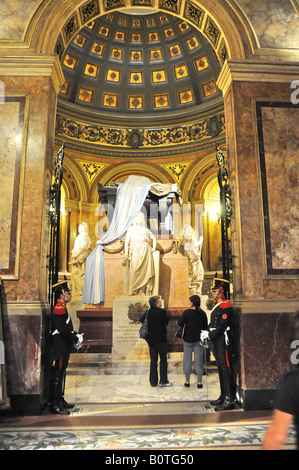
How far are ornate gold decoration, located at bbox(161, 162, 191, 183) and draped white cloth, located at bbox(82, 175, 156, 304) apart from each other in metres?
6.23

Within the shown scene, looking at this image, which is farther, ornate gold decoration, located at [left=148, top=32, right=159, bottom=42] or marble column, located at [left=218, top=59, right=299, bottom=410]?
ornate gold decoration, located at [left=148, top=32, right=159, bottom=42]

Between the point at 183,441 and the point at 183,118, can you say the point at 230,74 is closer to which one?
the point at 183,441

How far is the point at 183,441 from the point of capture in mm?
3785

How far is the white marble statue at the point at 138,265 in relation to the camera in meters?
8.22

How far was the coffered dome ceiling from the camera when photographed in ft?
51.0

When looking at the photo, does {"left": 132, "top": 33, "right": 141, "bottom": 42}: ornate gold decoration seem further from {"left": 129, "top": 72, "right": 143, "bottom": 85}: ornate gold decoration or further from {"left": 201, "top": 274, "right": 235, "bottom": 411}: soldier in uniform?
{"left": 201, "top": 274, "right": 235, "bottom": 411}: soldier in uniform

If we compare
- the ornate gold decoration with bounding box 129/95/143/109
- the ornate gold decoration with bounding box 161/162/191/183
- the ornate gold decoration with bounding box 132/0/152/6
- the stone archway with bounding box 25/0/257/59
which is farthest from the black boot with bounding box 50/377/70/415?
the ornate gold decoration with bounding box 129/95/143/109

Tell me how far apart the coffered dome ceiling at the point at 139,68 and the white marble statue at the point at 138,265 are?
9.66m

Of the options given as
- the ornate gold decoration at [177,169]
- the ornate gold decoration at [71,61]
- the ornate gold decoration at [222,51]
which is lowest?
the ornate gold decoration at [222,51]

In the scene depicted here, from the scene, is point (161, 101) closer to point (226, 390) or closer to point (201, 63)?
point (201, 63)

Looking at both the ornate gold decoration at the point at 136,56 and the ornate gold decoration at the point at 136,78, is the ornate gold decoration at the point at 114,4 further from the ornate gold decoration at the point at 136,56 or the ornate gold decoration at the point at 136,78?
the ornate gold decoration at the point at 136,78

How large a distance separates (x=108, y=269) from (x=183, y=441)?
5621mm

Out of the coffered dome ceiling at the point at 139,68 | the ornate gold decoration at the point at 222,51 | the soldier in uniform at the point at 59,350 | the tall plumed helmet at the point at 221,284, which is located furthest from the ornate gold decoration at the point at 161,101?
the soldier in uniform at the point at 59,350

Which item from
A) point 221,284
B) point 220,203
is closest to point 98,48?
point 220,203
